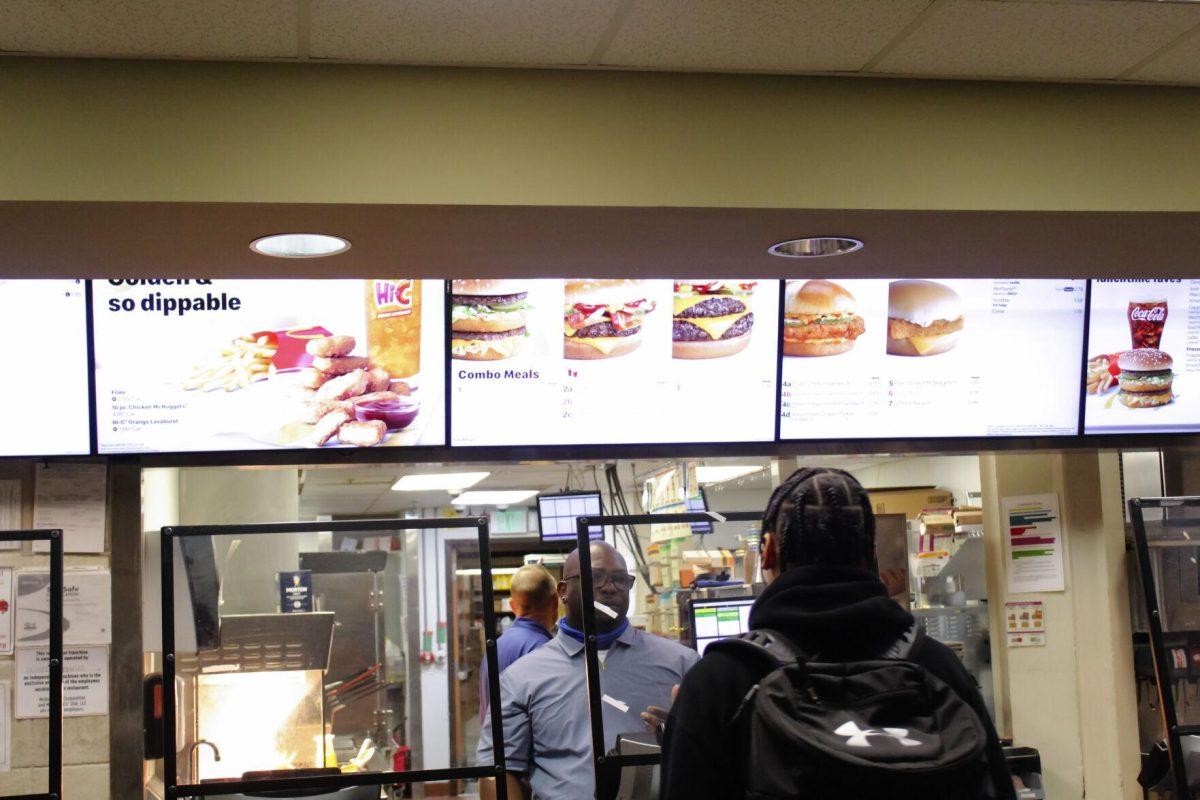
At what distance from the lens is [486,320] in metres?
4.20

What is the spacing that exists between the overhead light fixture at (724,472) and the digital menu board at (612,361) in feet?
17.2

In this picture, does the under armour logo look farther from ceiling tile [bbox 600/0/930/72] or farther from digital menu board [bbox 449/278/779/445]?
digital menu board [bbox 449/278/779/445]

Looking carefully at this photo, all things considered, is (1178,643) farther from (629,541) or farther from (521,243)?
(521,243)

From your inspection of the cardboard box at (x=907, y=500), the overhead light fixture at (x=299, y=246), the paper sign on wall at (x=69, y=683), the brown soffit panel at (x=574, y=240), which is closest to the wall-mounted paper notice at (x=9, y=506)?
the paper sign on wall at (x=69, y=683)

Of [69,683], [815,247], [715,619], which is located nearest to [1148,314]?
[815,247]

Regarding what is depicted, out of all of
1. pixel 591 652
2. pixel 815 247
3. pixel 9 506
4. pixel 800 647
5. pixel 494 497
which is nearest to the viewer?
pixel 800 647

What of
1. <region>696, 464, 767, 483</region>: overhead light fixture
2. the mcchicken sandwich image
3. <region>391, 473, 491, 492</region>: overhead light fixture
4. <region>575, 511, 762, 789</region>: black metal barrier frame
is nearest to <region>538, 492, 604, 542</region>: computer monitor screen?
the mcchicken sandwich image

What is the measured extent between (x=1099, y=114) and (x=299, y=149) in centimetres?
212

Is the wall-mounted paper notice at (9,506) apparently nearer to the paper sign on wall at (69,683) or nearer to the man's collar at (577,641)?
the paper sign on wall at (69,683)

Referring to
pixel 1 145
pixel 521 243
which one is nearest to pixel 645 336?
pixel 521 243

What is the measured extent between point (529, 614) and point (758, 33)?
9.01 ft

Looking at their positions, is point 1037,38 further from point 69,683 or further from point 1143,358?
point 69,683

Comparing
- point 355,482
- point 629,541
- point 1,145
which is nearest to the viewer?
point 1,145

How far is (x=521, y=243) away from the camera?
3.25 meters
